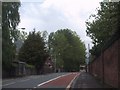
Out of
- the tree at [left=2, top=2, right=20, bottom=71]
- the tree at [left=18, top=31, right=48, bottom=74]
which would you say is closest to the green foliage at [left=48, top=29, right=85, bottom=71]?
the tree at [left=18, top=31, right=48, bottom=74]

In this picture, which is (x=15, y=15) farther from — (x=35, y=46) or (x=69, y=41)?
(x=69, y=41)

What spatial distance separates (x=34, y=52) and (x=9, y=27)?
44.0m

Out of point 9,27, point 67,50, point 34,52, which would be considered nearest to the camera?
point 9,27

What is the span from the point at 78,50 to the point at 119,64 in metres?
156

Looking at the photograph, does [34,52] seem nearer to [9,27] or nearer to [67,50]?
[9,27]

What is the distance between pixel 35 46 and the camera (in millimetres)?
108750

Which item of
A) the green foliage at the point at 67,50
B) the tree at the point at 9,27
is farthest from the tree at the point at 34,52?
the green foliage at the point at 67,50

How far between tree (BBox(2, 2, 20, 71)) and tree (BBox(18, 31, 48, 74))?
40403 millimetres

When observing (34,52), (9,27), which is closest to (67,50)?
(34,52)

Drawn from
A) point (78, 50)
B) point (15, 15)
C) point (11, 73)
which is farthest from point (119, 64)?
point (78, 50)

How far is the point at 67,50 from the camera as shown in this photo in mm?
177625

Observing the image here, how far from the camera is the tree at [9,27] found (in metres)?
60.5

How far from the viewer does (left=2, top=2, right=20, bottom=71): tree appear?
6050 cm

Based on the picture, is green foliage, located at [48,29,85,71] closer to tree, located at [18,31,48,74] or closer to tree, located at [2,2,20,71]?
tree, located at [18,31,48,74]
